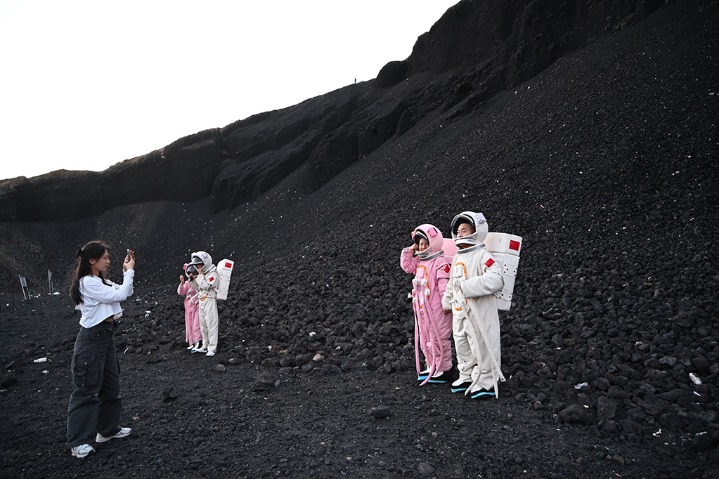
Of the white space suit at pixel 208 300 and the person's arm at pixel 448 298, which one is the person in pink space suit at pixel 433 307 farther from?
the white space suit at pixel 208 300

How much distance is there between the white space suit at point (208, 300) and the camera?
8781 mm

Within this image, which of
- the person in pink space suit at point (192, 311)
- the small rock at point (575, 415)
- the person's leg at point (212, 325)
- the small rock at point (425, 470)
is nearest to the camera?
the small rock at point (425, 470)

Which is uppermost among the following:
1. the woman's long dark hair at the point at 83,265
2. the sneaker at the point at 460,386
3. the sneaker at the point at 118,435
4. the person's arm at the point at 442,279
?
the woman's long dark hair at the point at 83,265

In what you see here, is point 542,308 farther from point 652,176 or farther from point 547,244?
point 652,176

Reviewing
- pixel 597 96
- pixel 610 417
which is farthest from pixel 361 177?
pixel 610 417

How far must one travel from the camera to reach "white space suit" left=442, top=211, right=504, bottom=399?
4863 mm

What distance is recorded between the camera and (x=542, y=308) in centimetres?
796

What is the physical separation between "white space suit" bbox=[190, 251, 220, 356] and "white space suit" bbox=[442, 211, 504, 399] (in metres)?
5.29

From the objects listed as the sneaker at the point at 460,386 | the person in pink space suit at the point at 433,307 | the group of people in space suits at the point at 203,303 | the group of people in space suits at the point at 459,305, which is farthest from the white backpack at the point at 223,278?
the sneaker at the point at 460,386

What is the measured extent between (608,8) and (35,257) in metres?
41.2

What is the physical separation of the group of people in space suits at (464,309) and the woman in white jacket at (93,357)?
133 inches

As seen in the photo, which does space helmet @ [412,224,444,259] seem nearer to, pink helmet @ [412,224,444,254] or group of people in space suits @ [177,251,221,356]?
pink helmet @ [412,224,444,254]

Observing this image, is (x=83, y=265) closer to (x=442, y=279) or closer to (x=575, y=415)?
(x=442, y=279)

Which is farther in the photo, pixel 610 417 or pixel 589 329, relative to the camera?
pixel 589 329
